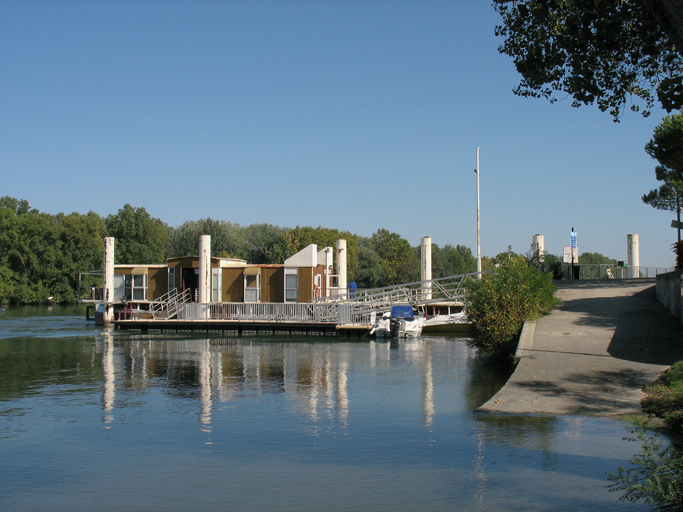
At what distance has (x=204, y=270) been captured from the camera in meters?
37.1

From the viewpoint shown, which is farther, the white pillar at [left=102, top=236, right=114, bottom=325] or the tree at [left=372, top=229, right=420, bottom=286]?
the tree at [left=372, top=229, right=420, bottom=286]

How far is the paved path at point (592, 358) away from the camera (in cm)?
1178

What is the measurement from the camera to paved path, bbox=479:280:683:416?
11781 mm

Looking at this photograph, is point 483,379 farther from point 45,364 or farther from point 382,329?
point 45,364

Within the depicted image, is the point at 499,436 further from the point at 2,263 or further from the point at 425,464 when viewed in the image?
the point at 2,263

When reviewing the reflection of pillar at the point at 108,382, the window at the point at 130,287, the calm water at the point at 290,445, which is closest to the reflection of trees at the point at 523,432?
the calm water at the point at 290,445

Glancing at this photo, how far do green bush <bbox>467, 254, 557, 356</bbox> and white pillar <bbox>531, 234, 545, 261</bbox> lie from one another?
772cm

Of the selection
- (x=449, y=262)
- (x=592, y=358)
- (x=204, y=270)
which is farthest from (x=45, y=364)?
(x=449, y=262)

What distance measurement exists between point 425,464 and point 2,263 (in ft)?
274

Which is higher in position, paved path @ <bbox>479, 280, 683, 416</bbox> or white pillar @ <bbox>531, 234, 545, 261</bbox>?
white pillar @ <bbox>531, 234, 545, 261</bbox>

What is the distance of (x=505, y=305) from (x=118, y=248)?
78.6 m

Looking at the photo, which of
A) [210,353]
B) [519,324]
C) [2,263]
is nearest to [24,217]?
[2,263]

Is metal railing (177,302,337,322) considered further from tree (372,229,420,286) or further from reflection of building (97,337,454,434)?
tree (372,229,420,286)

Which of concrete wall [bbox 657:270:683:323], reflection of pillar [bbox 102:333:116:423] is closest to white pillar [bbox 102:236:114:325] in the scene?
reflection of pillar [bbox 102:333:116:423]
